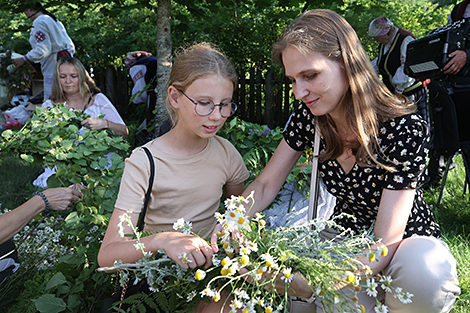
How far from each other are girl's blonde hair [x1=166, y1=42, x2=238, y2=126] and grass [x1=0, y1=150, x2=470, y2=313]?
1.37 metres

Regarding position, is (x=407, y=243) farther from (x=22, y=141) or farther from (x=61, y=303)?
(x=22, y=141)

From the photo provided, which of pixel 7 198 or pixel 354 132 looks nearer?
pixel 354 132

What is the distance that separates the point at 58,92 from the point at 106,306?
2.91 m

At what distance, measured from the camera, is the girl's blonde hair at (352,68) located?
1.50 metres

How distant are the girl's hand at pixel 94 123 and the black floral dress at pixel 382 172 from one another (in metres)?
1.94

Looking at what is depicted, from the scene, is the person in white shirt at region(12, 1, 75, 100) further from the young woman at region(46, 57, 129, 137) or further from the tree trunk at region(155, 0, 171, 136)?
Answer: the tree trunk at region(155, 0, 171, 136)

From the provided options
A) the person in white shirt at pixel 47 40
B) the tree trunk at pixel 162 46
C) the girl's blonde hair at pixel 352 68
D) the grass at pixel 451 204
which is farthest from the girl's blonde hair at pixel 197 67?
the person in white shirt at pixel 47 40

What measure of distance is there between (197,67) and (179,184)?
0.53 m

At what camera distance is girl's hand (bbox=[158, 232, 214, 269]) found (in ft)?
4.11

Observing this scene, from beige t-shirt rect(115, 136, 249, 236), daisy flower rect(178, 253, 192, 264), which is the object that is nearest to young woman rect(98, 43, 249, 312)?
beige t-shirt rect(115, 136, 249, 236)

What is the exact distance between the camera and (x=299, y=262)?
125cm

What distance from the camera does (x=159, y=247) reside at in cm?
137

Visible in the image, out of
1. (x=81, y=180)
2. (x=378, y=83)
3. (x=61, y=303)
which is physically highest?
(x=378, y=83)

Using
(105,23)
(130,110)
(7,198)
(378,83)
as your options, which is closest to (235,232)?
(378,83)
